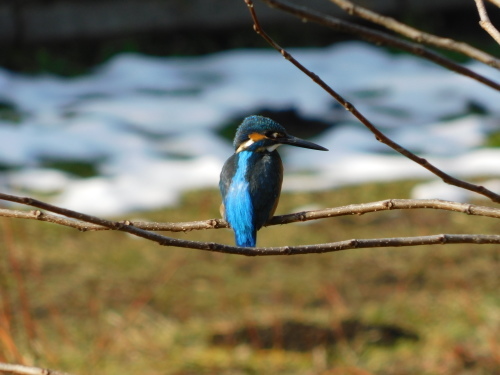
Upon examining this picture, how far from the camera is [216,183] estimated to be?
21.8 ft

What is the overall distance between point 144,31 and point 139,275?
5.53m

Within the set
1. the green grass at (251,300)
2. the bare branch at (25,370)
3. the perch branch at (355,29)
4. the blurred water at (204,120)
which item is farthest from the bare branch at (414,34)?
the blurred water at (204,120)

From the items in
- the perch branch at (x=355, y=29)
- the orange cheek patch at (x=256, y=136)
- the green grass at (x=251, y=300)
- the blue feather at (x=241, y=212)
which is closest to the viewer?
the perch branch at (x=355, y=29)

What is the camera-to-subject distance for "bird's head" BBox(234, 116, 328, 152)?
8.32 feet

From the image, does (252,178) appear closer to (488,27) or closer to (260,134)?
(260,134)

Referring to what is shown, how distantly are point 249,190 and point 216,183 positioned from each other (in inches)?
163

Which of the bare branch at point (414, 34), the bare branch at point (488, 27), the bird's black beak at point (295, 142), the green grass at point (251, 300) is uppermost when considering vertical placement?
the green grass at point (251, 300)

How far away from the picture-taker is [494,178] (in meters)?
6.76

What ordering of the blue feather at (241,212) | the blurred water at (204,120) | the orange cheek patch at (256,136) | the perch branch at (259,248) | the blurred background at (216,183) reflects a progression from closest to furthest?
the perch branch at (259,248), the blue feather at (241,212), the orange cheek patch at (256,136), the blurred background at (216,183), the blurred water at (204,120)

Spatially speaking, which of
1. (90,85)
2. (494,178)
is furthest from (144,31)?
(494,178)

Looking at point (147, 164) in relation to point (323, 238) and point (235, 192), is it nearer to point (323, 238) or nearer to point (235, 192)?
point (323, 238)

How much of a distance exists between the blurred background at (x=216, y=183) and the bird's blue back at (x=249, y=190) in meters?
0.94

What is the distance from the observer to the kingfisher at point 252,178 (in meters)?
2.46

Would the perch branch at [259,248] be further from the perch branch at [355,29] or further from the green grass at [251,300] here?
the green grass at [251,300]
